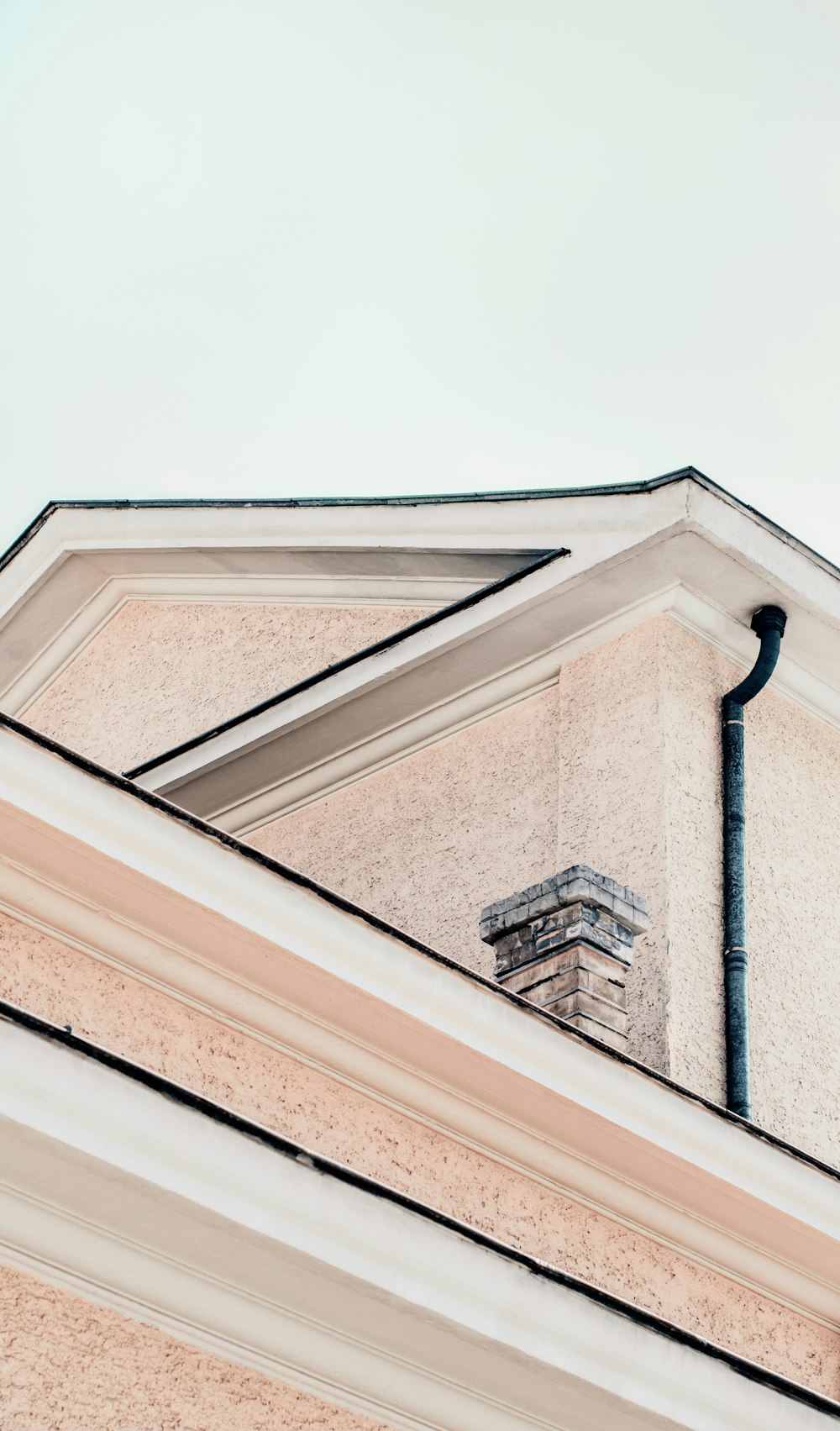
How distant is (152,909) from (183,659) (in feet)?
16.5

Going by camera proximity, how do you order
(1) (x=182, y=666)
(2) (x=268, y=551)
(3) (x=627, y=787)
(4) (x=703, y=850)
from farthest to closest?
(1) (x=182, y=666) < (2) (x=268, y=551) < (3) (x=627, y=787) < (4) (x=703, y=850)

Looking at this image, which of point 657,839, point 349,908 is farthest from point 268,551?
point 349,908

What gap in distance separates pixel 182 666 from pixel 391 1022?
4961 millimetres

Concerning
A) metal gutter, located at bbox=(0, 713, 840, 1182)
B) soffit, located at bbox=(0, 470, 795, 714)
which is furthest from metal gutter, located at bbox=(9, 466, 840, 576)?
metal gutter, located at bbox=(0, 713, 840, 1182)

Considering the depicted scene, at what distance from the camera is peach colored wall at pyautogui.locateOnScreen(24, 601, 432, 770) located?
8.38 meters

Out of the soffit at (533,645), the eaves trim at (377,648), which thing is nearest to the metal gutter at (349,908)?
the soffit at (533,645)

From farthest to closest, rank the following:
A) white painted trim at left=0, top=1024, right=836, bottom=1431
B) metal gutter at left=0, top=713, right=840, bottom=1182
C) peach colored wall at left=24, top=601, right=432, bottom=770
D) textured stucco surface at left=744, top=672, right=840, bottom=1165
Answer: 1. peach colored wall at left=24, top=601, right=432, bottom=770
2. textured stucco surface at left=744, top=672, right=840, bottom=1165
3. metal gutter at left=0, top=713, right=840, bottom=1182
4. white painted trim at left=0, top=1024, right=836, bottom=1431

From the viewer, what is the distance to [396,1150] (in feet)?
15.1

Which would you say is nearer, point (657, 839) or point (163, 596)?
point (657, 839)

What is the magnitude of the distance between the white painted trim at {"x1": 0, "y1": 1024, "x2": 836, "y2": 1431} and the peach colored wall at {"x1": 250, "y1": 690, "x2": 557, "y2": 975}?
8.49 feet

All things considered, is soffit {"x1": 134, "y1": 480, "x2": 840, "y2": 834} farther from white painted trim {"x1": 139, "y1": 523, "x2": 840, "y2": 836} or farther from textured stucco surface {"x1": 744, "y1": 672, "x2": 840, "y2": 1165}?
textured stucco surface {"x1": 744, "y1": 672, "x2": 840, "y2": 1165}

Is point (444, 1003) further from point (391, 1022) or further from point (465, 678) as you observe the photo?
point (465, 678)

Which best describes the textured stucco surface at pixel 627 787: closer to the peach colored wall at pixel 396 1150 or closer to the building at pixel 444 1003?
the building at pixel 444 1003

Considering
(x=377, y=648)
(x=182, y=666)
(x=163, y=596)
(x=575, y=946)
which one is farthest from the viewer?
(x=163, y=596)
